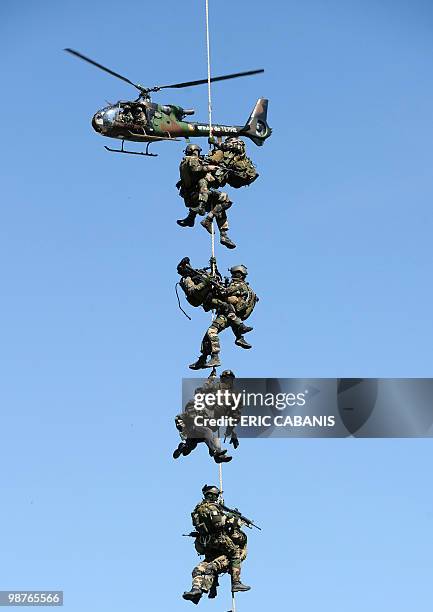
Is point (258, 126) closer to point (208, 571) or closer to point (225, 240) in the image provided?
point (225, 240)

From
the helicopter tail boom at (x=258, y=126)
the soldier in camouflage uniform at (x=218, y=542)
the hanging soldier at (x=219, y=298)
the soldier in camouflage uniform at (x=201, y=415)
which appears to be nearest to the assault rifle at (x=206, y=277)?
the hanging soldier at (x=219, y=298)

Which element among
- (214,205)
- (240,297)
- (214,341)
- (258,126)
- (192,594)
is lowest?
(192,594)

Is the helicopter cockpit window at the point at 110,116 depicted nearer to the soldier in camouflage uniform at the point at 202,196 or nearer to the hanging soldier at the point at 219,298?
the soldier in camouflage uniform at the point at 202,196

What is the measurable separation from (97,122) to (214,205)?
1938 cm

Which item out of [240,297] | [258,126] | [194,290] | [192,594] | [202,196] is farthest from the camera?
[258,126]

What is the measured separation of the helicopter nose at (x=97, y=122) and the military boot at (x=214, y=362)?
22126 mm

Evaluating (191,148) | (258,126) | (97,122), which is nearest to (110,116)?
(97,122)

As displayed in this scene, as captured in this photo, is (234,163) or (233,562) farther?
(234,163)

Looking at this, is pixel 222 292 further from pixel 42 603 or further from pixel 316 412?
pixel 42 603

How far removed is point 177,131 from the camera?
6544 centimetres

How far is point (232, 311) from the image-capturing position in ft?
156

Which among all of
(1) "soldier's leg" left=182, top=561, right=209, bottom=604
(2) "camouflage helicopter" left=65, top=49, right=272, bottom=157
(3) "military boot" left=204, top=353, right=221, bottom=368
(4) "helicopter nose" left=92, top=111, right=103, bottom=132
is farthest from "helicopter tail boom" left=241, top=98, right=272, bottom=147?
(1) "soldier's leg" left=182, top=561, right=209, bottom=604

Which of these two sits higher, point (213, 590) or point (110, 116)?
point (110, 116)

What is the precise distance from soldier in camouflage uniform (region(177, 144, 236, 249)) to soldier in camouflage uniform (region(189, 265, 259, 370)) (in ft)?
4.84
